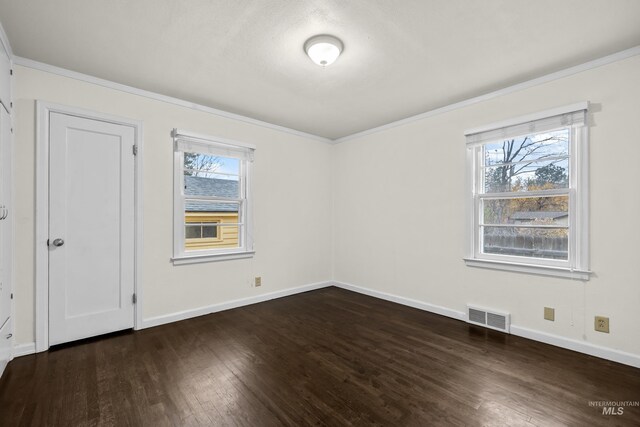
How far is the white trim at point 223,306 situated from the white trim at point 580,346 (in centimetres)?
281

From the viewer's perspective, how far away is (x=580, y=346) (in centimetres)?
270

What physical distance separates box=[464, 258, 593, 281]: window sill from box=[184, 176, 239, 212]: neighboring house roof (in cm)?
303

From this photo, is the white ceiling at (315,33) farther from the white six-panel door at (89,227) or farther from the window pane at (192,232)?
the window pane at (192,232)

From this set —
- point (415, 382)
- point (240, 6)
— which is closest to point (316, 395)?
point (415, 382)

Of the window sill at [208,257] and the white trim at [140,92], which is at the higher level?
the white trim at [140,92]

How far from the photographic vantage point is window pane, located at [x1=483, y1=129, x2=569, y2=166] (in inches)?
115

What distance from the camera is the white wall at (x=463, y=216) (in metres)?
2.52

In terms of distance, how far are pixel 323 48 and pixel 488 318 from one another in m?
3.14

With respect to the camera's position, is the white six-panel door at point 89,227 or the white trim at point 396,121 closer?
the white trim at point 396,121

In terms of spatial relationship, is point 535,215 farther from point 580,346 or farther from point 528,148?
point 580,346

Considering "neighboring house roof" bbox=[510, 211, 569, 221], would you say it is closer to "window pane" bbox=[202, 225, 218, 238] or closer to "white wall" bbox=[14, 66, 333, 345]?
"white wall" bbox=[14, 66, 333, 345]

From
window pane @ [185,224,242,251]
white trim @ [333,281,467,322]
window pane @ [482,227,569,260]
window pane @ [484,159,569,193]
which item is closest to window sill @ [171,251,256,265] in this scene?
window pane @ [185,224,242,251]

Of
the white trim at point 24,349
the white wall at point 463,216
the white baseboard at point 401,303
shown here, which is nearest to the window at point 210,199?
the white baseboard at point 401,303

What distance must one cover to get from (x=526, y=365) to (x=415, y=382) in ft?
3.33
